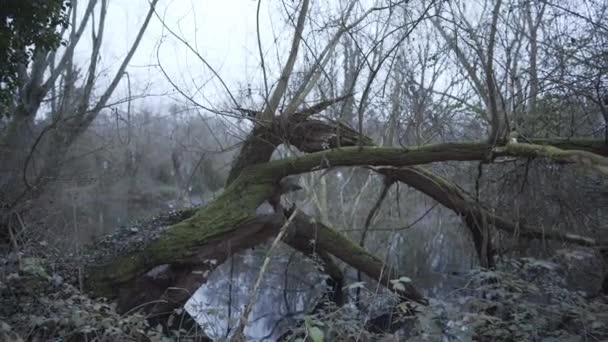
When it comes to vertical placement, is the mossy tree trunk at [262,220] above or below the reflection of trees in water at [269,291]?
above

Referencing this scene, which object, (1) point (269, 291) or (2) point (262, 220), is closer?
(2) point (262, 220)

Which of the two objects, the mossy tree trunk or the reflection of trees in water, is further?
the reflection of trees in water

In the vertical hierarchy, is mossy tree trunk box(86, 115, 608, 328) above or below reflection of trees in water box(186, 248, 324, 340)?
above

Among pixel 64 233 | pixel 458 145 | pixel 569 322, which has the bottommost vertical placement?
pixel 569 322

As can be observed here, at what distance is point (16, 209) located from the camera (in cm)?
582

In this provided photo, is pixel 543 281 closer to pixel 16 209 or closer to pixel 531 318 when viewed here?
pixel 531 318

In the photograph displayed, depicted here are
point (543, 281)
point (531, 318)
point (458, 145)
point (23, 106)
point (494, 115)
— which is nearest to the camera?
point (531, 318)

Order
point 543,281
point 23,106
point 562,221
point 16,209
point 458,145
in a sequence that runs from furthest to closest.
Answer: point 23,106, point 16,209, point 562,221, point 458,145, point 543,281

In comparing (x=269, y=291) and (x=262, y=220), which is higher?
(x=262, y=220)

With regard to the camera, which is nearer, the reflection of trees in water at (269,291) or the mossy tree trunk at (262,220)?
the mossy tree trunk at (262,220)

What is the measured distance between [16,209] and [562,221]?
22.3 ft

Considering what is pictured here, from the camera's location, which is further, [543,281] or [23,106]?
[23,106]

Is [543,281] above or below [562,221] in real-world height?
below

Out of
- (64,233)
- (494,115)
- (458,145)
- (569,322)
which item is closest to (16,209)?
(64,233)
